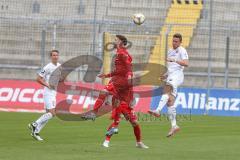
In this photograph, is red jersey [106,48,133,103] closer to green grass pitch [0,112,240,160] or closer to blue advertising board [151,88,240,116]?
green grass pitch [0,112,240,160]

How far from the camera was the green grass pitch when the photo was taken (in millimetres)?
14391

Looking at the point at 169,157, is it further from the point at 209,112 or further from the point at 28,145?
the point at 209,112

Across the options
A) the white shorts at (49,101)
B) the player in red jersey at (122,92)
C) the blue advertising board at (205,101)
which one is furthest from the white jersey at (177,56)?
the blue advertising board at (205,101)

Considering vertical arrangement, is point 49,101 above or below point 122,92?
below

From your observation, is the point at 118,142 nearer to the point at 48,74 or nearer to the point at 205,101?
the point at 48,74

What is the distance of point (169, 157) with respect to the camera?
14266mm

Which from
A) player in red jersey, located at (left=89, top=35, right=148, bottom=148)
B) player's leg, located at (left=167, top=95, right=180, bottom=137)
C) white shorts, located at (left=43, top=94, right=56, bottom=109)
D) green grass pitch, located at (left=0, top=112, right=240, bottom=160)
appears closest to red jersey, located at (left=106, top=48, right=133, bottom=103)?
player in red jersey, located at (left=89, top=35, right=148, bottom=148)

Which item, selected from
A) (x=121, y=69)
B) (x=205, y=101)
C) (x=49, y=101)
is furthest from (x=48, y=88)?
(x=205, y=101)

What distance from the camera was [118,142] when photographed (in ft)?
57.6

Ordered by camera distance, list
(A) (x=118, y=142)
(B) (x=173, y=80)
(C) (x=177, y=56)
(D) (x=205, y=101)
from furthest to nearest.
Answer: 1. (D) (x=205, y=101)
2. (B) (x=173, y=80)
3. (C) (x=177, y=56)
4. (A) (x=118, y=142)

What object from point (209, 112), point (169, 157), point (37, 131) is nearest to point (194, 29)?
point (209, 112)

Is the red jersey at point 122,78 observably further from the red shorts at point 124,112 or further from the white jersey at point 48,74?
the white jersey at point 48,74

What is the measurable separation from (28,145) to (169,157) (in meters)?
3.68

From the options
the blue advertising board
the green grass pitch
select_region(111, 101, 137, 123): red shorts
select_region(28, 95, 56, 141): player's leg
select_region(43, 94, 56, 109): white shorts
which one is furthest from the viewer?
the blue advertising board
